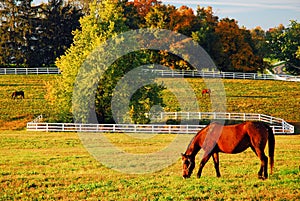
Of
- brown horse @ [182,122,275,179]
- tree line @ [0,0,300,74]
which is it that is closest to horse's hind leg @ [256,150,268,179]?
brown horse @ [182,122,275,179]

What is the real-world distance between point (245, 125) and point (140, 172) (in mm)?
4825

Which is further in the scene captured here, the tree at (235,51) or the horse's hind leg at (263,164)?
the tree at (235,51)

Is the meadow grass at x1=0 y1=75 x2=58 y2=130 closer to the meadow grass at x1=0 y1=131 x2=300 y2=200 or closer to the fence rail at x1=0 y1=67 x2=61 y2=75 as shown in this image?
the fence rail at x1=0 y1=67 x2=61 y2=75

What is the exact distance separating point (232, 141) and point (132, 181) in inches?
140

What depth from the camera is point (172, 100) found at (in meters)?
56.1

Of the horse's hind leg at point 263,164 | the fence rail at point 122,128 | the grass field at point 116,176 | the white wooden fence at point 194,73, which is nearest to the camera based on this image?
the grass field at point 116,176

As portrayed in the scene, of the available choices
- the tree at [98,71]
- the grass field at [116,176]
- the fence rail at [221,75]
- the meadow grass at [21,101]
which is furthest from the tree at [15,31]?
the grass field at [116,176]

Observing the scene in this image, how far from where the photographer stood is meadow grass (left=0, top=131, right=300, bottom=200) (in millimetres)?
13656

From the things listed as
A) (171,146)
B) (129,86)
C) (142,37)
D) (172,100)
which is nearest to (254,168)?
(171,146)

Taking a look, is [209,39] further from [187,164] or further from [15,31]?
[187,164]

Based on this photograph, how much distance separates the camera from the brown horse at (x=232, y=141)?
14898 mm

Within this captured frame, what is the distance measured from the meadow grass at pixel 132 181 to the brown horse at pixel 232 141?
600 mm

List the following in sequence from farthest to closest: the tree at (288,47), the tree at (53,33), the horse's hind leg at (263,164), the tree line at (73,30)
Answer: the tree at (288,47) < the tree at (53,33) < the tree line at (73,30) < the horse's hind leg at (263,164)

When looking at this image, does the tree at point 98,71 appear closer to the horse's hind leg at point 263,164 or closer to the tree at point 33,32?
the horse's hind leg at point 263,164
